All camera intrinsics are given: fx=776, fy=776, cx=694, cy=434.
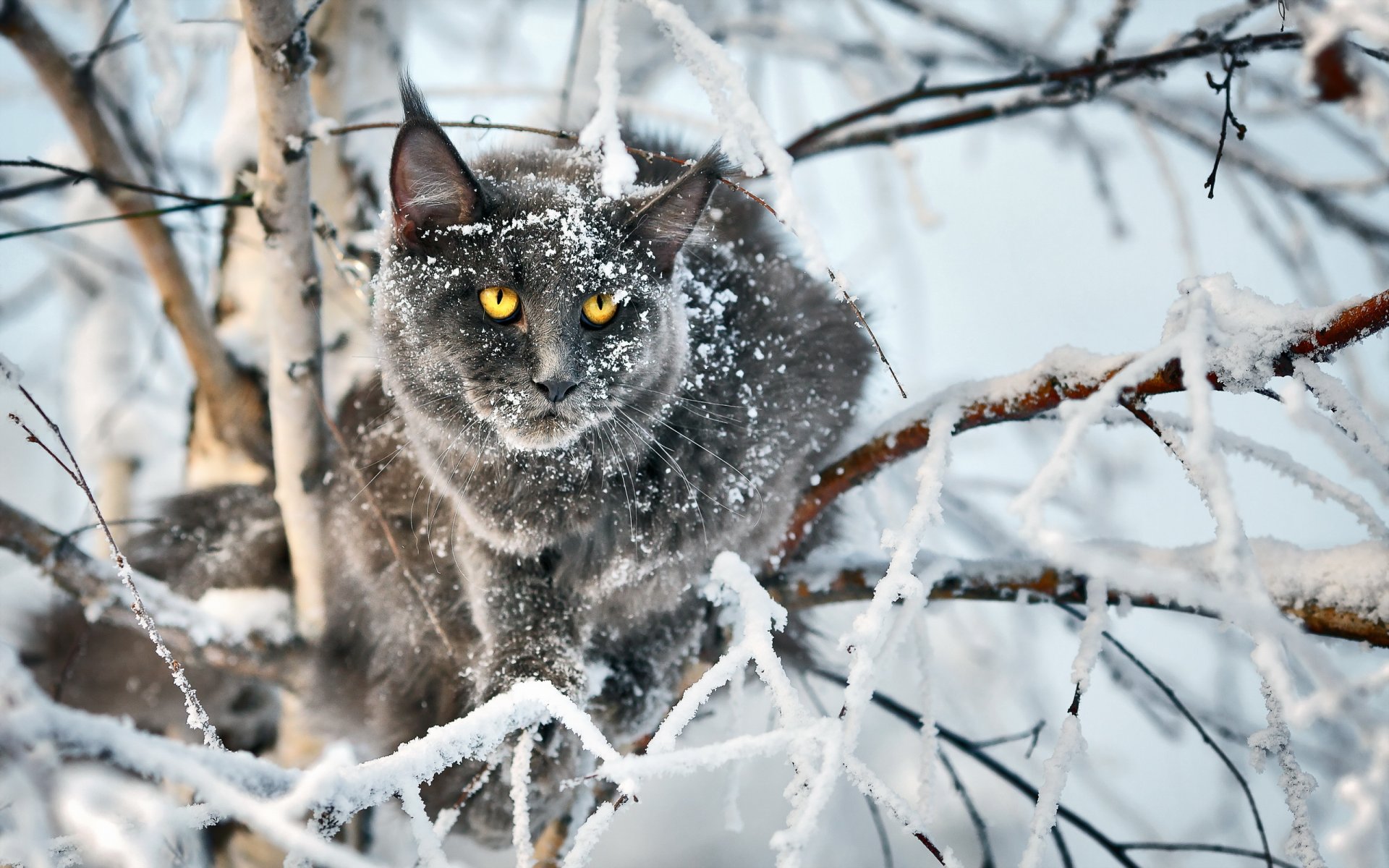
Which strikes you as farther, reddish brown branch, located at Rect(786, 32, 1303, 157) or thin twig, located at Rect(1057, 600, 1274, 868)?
reddish brown branch, located at Rect(786, 32, 1303, 157)

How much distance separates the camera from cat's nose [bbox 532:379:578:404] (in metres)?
1.39

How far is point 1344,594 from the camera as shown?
1143 millimetres

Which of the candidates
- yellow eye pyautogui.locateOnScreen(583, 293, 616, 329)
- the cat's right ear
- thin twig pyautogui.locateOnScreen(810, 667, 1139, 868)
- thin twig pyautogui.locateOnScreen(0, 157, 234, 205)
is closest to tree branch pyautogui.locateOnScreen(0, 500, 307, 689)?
thin twig pyautogui.locateOnScreen(0, 157, 234, 205)

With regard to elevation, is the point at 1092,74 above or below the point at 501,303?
above

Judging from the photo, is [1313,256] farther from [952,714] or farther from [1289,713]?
[1289,713]

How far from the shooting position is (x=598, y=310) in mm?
1487

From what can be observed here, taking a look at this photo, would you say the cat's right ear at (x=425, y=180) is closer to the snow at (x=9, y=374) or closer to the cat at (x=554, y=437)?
the cat at (x=554, y=437)

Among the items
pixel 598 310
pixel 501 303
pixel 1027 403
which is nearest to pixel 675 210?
pixel 598 310

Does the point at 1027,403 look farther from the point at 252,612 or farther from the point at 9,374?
the point at 252,612

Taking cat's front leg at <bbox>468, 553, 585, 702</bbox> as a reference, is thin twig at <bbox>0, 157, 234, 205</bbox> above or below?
above

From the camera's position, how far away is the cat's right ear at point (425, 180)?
4.36 feet

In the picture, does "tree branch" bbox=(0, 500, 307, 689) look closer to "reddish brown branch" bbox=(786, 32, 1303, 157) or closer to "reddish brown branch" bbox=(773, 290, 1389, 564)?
"reddish brown branch" bbox=(773, 290, 1389, 564)

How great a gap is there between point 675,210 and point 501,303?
0.37 metres

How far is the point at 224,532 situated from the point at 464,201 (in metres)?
1.27
